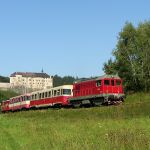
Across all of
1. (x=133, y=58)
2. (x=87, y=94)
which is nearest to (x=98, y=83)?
(x=87, y=94)

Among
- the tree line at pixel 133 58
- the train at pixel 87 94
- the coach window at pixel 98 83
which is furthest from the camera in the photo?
the tree line at pixel 133 58

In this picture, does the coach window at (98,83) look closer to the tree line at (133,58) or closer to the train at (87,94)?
the train at (87,94)

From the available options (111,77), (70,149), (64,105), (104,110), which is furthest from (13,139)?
(64,105)

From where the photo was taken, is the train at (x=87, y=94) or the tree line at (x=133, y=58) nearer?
the train at (x=87, y=94)

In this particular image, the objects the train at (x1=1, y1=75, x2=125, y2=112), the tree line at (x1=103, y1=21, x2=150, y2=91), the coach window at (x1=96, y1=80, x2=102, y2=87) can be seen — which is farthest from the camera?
the tree line at (x1=103, y1=21, x2=150, y2=91)

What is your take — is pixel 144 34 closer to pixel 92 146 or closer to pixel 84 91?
pixel 84 91

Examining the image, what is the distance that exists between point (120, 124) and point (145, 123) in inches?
50.1

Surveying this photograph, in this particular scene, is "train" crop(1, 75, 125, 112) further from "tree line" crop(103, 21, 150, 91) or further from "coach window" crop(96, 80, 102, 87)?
"tree line" crop(103, 21, 150, 91)

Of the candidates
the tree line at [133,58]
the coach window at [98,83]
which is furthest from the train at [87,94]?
the tree line at [133,58]

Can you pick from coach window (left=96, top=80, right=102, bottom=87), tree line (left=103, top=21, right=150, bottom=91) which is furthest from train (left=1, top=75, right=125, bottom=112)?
tree line (left=103, top=21, right=150, bottom=91)

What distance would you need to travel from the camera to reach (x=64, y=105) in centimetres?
5347

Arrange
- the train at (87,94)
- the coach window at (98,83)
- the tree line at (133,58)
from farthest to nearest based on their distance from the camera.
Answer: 1. the tree line at (133,58)
2. the coach window at (98,83)
3. the train at (87,94)

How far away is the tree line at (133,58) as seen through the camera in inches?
2717

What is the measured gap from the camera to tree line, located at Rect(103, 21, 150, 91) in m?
69.0
